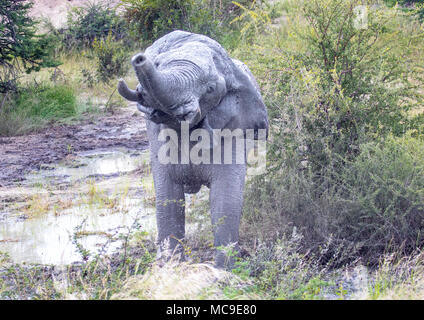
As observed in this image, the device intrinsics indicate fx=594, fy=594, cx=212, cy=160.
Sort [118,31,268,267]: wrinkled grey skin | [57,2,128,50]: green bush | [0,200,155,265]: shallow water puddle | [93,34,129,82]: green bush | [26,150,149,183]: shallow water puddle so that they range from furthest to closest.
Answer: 1. [57,2,128,50]: green bush
2. [93,34,129,82]: green bush
3. [26,150,149,183]: shallow water puddle
4. [0,200,155,265]: shallow water puddle
5. [118,31,268,267]: wrinkled grey skin

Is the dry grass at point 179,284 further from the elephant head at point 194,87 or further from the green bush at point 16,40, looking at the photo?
the green bush at point 16,40

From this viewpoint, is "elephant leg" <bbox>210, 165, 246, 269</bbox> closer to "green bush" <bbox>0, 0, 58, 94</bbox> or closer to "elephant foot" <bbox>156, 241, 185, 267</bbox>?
"elephant foot" <bbox>156, 241, 185, 267</bbox>

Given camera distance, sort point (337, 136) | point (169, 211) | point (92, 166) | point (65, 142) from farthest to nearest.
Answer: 1. point (65, 142)
2. point (92, 166)
3. point (337, 136)
4. point (169, 211)

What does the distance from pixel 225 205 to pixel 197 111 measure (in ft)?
3.26

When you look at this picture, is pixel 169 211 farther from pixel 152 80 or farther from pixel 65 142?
pixel 65 142

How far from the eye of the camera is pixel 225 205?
4.15 meters

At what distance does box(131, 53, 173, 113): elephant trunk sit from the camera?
2873 millimetres

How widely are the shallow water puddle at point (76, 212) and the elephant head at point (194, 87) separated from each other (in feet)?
3.36

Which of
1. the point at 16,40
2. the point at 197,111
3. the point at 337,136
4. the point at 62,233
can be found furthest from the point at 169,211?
the point at 16,40

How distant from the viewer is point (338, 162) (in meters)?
5.43

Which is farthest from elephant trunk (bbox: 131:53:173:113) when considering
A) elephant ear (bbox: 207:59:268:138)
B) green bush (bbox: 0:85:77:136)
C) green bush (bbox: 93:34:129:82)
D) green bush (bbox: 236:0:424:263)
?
green bush (bbox: 93:34:129:82)

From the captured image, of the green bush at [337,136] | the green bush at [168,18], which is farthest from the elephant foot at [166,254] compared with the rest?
the green bush at [168,18]

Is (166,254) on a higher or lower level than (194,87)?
lower
